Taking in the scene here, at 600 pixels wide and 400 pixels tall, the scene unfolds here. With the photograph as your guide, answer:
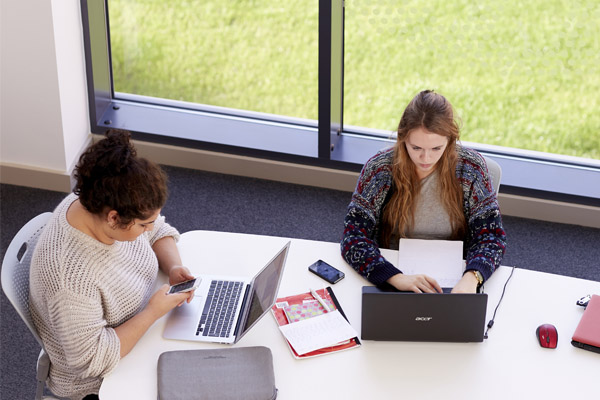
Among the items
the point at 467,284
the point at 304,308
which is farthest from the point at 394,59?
the point at 304,308

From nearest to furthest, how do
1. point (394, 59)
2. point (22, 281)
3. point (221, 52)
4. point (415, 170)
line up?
point (22, 281) → point (415, 170) → point (394, 59) → point (221, 52)

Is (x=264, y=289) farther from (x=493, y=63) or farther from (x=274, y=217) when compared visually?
(x=493, y=63)

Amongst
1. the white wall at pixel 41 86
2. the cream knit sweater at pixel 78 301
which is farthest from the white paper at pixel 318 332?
the white wall at pixel 41 86

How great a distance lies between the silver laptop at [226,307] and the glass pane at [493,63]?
6.72ft

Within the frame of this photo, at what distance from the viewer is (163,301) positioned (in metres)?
2.23

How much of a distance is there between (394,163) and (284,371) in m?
0.92

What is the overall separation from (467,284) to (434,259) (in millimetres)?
181

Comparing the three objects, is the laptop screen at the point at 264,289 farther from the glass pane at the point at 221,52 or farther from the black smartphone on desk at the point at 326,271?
the glass pane at the point at 221,52

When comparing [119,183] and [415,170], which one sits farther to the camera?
[415,170]

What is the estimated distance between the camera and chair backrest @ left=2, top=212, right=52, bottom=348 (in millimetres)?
2152

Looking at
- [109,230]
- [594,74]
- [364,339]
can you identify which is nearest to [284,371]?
[364,339]

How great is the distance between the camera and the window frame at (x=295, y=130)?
13.4 feet

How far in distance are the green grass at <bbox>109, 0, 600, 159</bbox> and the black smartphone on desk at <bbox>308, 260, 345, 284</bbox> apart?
1.89m

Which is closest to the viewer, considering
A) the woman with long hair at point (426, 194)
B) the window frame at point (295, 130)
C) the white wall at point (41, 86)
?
the woman with long hair at point (426, 194)
